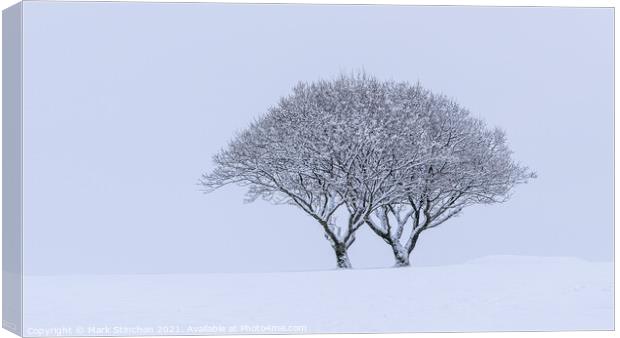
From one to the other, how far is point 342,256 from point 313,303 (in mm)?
5244

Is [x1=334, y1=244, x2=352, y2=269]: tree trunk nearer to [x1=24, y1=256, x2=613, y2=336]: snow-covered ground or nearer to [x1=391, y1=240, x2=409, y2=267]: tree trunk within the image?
[x1=391, y1=240, x2=409, y2=267]: tree trunk

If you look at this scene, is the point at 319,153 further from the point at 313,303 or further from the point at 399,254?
the point at 313,303

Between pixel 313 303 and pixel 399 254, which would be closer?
pixel 313 303

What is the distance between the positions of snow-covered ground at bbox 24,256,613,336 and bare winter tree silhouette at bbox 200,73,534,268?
10.4 feet

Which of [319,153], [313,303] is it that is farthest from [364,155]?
[313,303]

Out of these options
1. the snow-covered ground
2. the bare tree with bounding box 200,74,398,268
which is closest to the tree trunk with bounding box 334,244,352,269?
the bare tree with bounding box 200,74,398,268

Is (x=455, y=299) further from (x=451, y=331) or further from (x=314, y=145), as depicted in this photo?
(x=314, y=145)

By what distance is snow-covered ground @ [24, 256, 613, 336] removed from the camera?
24031 mm

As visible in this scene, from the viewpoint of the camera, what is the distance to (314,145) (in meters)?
30.2

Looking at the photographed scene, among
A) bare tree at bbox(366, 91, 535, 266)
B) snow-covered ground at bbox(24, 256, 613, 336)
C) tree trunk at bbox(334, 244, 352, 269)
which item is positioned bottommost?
snow-covered ground at bbox(24, 256, 613, 336)

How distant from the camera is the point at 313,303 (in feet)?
82.7

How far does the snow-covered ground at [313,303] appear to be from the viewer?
78.8ft

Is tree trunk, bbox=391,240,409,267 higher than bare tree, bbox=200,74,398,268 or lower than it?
lower

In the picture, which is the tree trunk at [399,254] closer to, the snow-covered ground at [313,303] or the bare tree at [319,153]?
the bare tree at [319,153]
